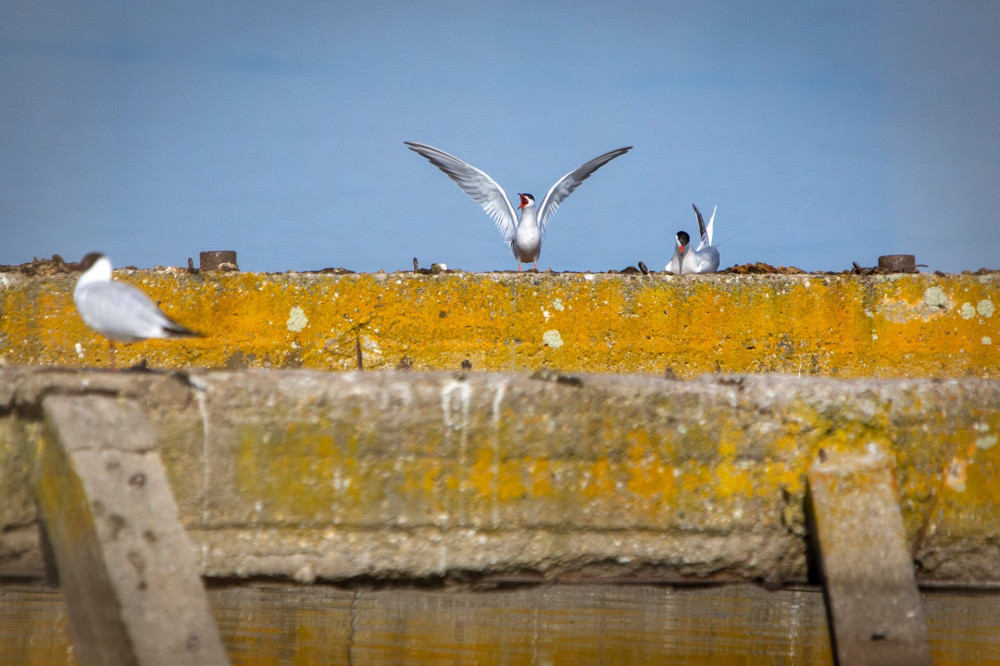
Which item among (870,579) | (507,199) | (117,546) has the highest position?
(507,199)

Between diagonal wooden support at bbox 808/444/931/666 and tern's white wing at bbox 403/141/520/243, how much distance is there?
613 cm

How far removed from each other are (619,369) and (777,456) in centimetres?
228

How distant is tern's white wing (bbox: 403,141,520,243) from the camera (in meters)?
8.31

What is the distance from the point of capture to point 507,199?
29.1 feet

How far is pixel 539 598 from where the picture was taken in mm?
7348

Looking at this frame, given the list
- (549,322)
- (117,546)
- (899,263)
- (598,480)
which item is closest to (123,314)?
(117,546)

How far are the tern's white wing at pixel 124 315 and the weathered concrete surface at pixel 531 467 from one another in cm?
74

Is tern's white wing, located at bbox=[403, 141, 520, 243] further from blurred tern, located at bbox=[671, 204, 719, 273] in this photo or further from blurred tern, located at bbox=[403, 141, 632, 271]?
blurred tern, located at bbox=[671, 204, 719, 273]

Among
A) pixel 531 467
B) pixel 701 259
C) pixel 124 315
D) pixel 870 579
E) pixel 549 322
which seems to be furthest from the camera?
pixel 701 259

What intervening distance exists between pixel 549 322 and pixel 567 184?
160 inches

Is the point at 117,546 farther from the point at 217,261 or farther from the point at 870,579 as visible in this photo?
the point at 217,261

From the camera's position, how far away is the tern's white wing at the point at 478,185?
8.31m

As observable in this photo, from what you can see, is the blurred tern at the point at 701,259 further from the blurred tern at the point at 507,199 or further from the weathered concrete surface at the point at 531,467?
the weathered concrete surface at the point at 531,467

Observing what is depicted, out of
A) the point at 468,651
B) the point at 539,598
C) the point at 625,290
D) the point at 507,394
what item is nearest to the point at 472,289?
the point at 625,290
